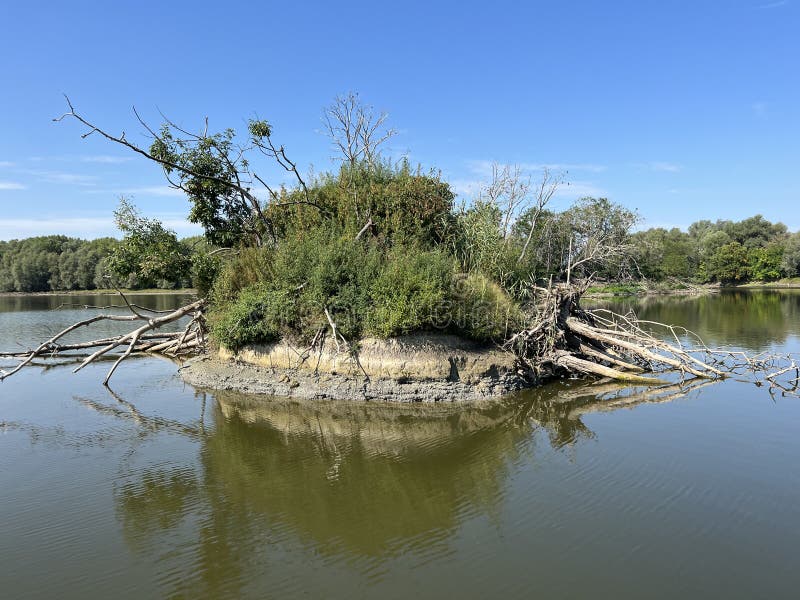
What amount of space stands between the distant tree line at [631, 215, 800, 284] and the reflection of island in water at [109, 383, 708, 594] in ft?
195

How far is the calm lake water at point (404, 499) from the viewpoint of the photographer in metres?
5.21

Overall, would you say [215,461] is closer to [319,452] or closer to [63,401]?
[319,452]

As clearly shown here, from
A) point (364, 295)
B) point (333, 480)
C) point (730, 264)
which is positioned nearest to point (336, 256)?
point (364, 295)

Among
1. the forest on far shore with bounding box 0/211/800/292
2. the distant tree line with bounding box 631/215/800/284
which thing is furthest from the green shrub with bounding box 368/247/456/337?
the distant tree line with bounding box 631/215/800/284

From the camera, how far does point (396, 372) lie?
1207cm

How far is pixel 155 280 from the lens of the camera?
16.5 meters

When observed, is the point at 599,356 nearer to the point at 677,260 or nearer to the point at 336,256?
the point at 336,256

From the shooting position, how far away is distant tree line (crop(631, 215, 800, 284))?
68250mm

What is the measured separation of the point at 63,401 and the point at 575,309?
1476cm

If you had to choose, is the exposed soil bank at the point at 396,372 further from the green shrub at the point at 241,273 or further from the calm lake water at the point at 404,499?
the green shrub at the point at 241,273

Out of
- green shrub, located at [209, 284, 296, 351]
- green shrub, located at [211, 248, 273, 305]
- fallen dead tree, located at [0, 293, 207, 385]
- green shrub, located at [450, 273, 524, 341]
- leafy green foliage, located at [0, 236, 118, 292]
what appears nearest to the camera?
green shrub, located at [450, 273, 524, 341]

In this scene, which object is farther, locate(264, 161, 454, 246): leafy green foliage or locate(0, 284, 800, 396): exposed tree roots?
locate(264, 161, 454, 246): leafy green foliage

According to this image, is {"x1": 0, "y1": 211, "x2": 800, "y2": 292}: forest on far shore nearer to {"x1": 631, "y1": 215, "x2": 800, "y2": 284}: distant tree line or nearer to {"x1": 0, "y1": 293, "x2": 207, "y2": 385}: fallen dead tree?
{"x1": 631, "y1": 215, "x2": 800, "y2": 284}: distant tree line

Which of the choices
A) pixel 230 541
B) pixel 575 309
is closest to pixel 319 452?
pixel 230 541
